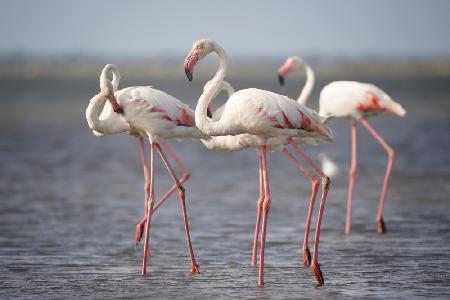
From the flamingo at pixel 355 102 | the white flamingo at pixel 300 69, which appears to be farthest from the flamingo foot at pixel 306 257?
the flamingo at pixel 355 102

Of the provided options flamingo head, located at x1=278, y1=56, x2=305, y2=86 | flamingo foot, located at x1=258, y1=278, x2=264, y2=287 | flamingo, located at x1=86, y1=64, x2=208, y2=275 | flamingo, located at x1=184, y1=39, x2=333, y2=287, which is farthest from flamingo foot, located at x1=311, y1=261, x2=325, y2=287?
flamingo head, located at x1=278, y1=56, x2=305, y2=86

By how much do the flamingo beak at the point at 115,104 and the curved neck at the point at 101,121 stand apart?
15cm

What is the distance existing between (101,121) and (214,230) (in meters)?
2.32

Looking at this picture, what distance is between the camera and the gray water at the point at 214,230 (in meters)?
8.82

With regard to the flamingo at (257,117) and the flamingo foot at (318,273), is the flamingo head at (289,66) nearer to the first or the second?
the flamingo at (257,117)

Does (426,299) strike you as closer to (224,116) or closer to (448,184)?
(224,116)

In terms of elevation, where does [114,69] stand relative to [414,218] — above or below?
above

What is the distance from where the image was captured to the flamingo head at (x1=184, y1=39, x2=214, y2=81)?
29.7ft

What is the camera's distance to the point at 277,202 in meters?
14.0

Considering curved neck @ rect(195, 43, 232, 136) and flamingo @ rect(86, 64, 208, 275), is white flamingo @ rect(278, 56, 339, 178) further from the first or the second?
curved neck @ rect(195, 43, 232, 136)

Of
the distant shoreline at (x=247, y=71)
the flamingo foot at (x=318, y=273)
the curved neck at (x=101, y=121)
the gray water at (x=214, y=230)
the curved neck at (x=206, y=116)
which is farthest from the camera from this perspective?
the distant shoreline at (x=247, y=71)

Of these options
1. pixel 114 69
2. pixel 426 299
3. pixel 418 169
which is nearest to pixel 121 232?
pixel 114 69

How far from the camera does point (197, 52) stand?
361 inches

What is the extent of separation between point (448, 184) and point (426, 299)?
7562mm
